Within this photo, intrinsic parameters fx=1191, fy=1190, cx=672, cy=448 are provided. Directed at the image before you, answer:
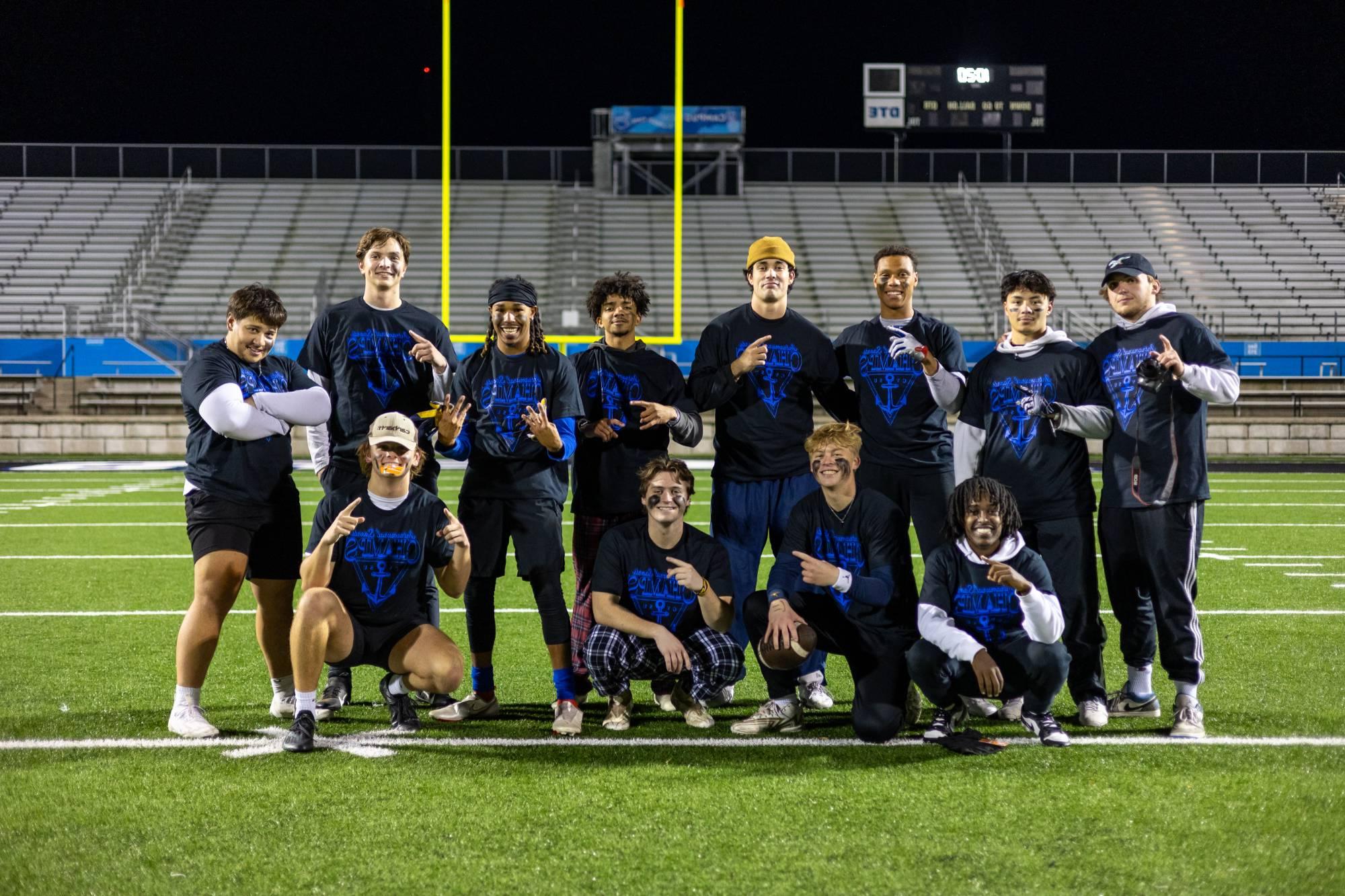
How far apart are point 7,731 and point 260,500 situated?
3.47ft

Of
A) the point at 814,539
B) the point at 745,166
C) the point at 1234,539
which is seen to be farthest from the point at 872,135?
the point at 814,539

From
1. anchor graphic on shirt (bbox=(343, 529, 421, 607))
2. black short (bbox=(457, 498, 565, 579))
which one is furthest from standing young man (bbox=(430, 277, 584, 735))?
anchor graphic on shirt (bbox=(343, 529, 421, 607))

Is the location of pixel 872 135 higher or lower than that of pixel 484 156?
higher

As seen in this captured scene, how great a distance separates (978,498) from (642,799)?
55.1 inches

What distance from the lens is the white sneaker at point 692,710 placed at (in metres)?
3.93

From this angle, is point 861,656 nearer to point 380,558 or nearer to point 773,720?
point 773,720

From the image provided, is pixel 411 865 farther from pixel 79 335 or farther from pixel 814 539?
pixel 79 335

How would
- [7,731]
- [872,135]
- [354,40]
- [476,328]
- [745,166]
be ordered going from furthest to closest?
[872,135], [354,40], [745,166], [476,328], [7,731]

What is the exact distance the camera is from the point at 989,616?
368 centimetres

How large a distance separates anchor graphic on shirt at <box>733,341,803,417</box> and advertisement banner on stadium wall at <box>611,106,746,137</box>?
2075cm

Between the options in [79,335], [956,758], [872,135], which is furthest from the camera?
[872,135]

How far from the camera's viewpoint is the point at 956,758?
3502 mm

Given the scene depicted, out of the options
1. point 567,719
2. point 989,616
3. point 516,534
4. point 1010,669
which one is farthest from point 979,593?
point 516,534

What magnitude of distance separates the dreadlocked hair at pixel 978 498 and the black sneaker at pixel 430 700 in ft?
5.89
